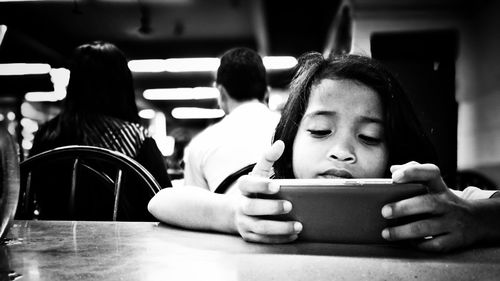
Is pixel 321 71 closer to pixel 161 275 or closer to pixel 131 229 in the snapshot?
pixel 131 229

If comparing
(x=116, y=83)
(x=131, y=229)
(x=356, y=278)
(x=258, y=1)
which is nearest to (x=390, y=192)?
(x=356, y=278)

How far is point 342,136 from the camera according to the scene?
109 cm

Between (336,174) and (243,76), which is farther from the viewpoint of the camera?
(243,76)

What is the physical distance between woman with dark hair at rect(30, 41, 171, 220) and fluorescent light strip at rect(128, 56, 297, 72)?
23.2 feet

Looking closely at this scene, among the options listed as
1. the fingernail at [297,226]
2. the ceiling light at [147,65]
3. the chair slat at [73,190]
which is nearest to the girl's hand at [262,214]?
the fingernail at [297,226]

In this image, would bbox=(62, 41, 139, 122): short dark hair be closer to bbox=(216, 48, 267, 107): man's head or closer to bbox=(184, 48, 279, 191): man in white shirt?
bbox=(184, 48, 279, 191): man in white shirt

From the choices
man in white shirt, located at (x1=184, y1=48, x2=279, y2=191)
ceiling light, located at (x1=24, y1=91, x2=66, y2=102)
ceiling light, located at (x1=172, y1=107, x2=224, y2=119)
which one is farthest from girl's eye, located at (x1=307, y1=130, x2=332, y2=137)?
ceiling light, located at (x1=172, y1=107, x2=224, y2=119)

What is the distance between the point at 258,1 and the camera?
687 centimetres

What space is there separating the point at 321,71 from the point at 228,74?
53.8 inches

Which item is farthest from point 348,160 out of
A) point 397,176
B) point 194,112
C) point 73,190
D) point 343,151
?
point 194,112

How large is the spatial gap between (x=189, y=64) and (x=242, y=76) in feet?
23.9

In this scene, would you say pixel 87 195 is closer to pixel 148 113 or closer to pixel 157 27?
pixel 157 27

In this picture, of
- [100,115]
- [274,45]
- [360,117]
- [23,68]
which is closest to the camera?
[360,117]

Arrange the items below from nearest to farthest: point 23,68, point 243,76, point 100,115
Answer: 1. point 100,115
2. point 243,76
3. point 23,68
